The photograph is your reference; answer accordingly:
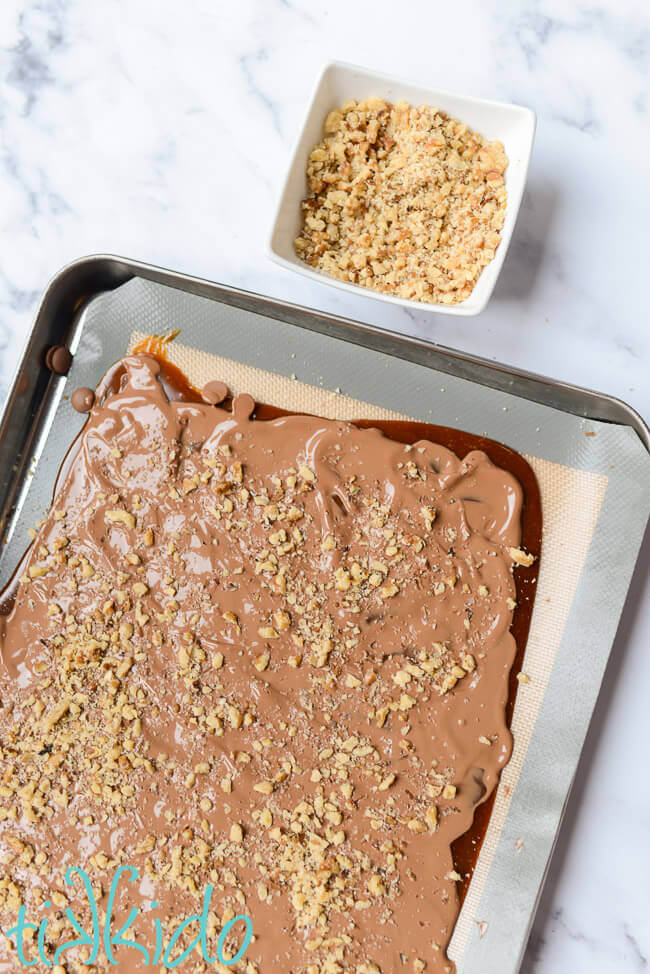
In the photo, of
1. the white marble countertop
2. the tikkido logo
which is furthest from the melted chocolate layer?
the white marble countertop

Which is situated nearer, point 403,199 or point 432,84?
point 403,199

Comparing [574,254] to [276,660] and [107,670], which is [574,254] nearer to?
[276,660]

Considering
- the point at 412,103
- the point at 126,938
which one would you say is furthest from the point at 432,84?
the point at 126,938

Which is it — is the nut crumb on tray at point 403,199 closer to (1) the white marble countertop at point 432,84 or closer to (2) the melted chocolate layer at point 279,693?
(1) the white marble countertop at point 432,84

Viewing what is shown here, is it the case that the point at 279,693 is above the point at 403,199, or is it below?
below

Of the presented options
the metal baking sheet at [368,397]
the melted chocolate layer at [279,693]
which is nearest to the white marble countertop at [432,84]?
the metal baking sheet at [368,397]

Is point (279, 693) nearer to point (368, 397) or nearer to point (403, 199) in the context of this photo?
point (368, 397)
